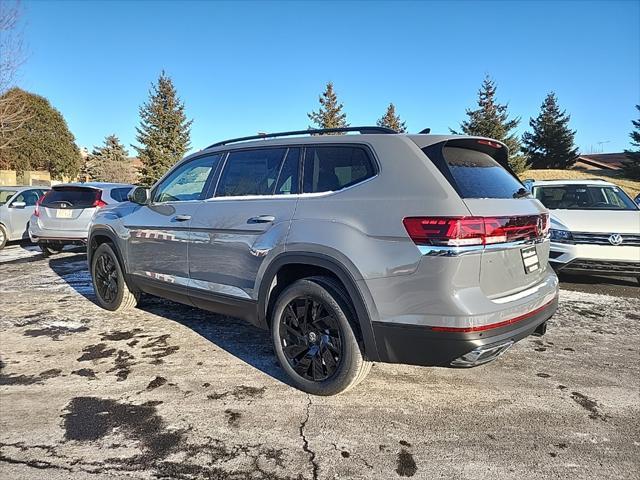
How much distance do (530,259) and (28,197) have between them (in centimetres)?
1220

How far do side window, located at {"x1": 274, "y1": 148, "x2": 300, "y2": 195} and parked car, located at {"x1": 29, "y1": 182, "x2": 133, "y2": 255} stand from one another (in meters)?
6.33

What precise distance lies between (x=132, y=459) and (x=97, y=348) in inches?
77.5

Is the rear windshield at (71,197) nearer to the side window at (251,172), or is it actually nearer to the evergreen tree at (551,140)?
the side window at (251,172)

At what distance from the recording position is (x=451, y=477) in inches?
91.4

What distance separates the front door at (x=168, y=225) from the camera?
409 cm

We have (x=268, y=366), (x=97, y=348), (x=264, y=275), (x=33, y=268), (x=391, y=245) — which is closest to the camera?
(x=391, y=245)

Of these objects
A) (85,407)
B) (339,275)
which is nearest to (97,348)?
(85,407)

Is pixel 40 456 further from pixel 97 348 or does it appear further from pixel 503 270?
pixel 503 270

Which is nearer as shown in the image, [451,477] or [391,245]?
[451,477]

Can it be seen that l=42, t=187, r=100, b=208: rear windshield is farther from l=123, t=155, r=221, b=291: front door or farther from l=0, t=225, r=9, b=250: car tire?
l=123, t=155, r=221, b=291: front door

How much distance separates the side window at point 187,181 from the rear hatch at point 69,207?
4875 mm

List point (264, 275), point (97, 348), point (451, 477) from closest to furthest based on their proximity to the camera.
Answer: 1. point (451, 477)
2. point (264, 275)
3. point (97, 348)

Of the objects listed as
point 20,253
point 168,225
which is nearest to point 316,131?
point 168,225

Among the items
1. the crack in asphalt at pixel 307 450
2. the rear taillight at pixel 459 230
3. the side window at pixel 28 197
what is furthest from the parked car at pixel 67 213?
the rear taillight at pixel 459 230
